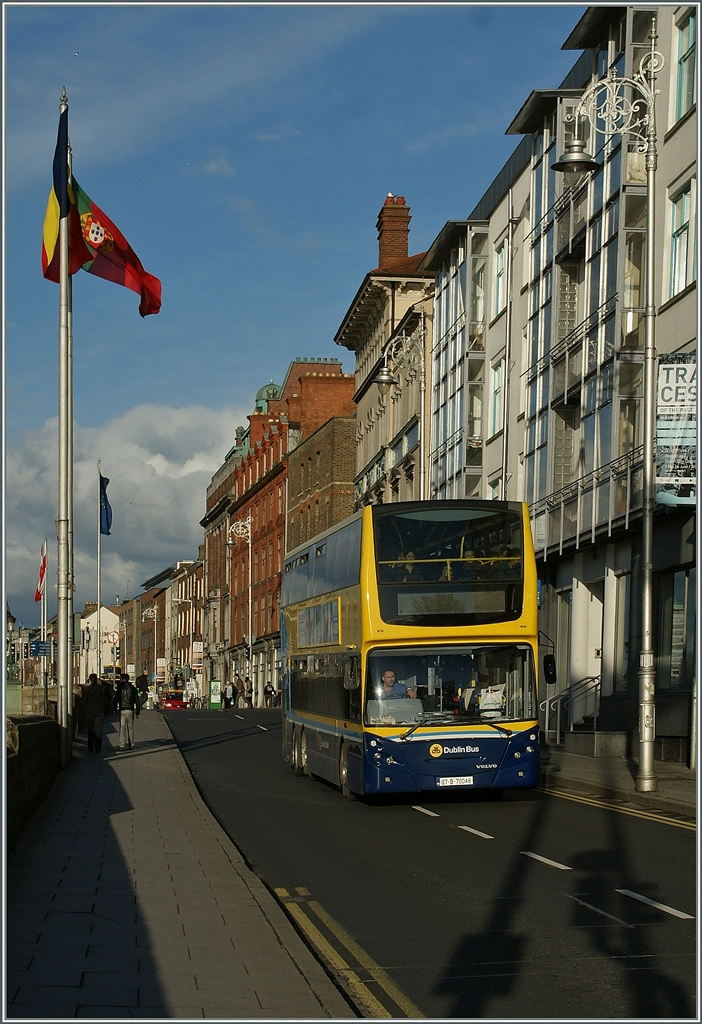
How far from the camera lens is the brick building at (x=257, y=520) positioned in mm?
92375

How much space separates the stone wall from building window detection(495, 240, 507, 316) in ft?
79.6

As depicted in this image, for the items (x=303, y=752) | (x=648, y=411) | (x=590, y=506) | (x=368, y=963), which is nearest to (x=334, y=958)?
(x=368, y=963)

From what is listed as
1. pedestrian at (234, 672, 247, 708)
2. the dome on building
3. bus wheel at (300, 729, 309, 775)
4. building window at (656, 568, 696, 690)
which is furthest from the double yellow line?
the dome on building

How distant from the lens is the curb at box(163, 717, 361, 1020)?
7.25 metres

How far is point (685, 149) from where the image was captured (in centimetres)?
2638

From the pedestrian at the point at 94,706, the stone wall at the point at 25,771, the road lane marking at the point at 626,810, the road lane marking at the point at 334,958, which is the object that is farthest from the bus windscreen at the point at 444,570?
the pedestrian at the point at 94,706

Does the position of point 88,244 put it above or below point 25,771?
above

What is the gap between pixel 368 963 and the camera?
8688 mm

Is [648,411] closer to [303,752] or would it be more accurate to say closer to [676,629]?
[676,629]

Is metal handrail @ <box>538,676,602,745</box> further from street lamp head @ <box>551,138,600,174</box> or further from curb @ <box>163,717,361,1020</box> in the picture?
curb @ <box>163,717,361,1020</box>

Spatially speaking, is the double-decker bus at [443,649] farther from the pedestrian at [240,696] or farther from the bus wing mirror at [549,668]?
the pedestrian at [240,696]

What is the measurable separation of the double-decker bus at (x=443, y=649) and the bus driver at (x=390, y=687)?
0.05ft

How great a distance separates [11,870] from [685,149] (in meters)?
20.1

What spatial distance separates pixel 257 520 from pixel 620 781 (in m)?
82.6
